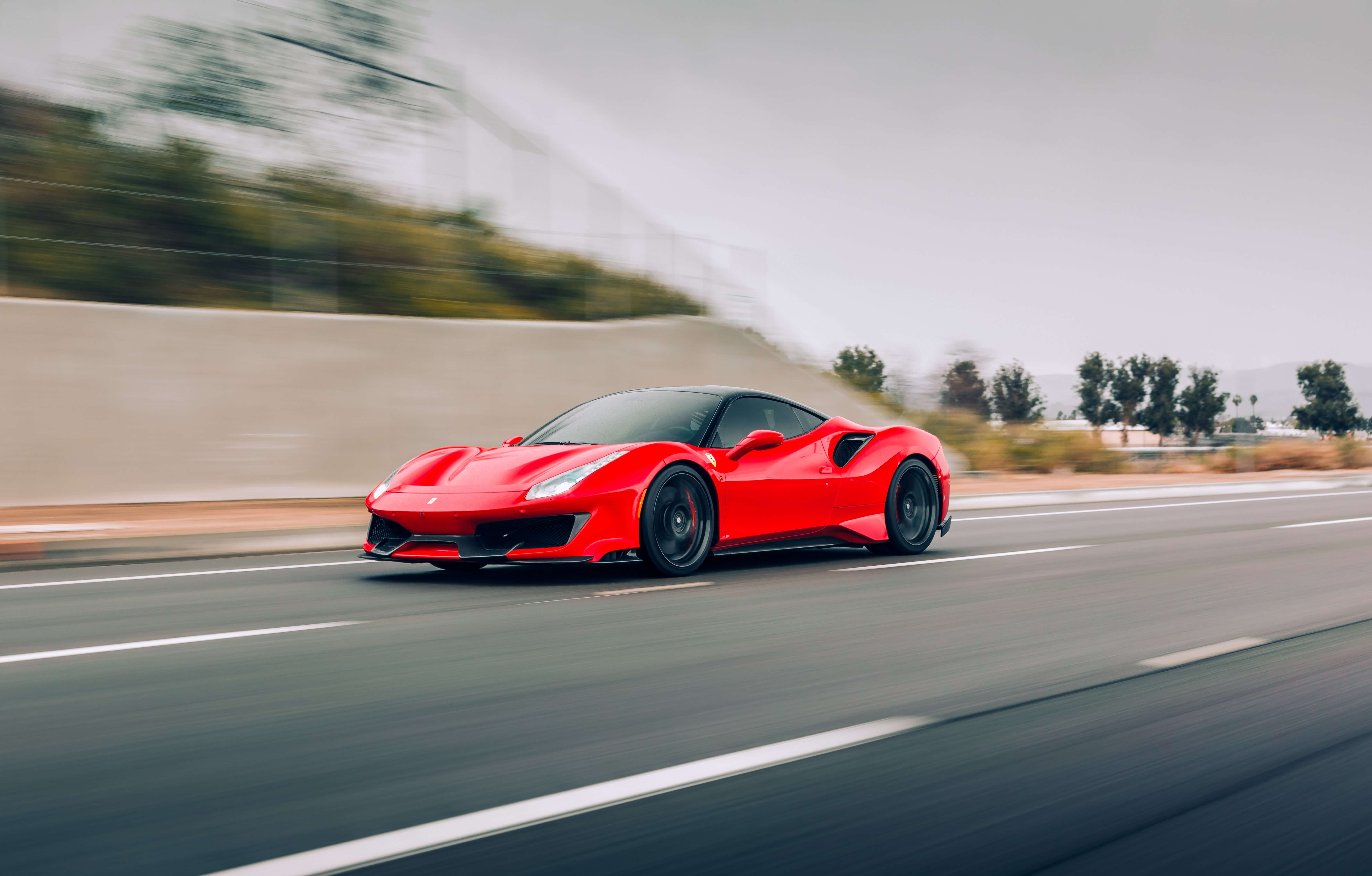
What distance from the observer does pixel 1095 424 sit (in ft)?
98.7

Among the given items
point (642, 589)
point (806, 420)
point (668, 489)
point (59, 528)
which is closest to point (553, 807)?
point (642, 589)

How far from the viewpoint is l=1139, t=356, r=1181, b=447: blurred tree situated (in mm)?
99375

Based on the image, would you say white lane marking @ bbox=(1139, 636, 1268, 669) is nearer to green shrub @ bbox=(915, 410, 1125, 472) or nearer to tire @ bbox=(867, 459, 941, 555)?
tire @ bbox=(867, 459, 941, 555)

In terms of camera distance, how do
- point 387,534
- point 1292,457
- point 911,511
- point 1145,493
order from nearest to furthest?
1. point 387,534
2. point 911,511
3. point 1145,493
4. point 1292,457

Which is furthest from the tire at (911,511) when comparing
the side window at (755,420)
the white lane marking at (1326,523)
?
the white lane marking at (1326,523)

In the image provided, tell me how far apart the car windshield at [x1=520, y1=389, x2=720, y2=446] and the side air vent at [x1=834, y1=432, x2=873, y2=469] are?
3.22ft

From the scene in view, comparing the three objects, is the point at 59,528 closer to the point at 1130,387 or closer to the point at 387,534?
the point at 387,534

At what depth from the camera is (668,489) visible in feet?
24.0

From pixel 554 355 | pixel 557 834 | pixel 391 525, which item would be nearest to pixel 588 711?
pixel 557 834

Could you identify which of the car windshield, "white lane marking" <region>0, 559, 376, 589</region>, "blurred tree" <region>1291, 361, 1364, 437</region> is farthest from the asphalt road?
"blurred tree" <region>1291, 361, 1364, 437</region>

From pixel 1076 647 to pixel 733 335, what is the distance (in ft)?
50.8

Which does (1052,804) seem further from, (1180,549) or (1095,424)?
(1095,424)

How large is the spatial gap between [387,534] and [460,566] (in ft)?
1.96

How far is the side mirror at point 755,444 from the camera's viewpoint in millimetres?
7652
